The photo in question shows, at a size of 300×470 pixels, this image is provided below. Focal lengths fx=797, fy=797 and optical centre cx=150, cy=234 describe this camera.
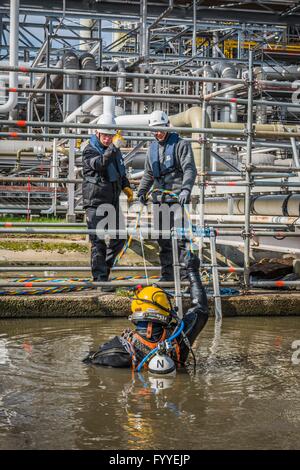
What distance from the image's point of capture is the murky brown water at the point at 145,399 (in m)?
4.16

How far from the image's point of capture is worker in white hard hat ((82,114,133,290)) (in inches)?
351

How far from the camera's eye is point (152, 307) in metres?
5.94

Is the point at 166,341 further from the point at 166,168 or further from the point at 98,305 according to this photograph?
the point at 166,168

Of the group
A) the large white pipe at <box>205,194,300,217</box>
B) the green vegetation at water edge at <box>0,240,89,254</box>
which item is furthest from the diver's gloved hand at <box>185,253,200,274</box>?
the green vegetation at water edge at <box>0,240,89,254</box>

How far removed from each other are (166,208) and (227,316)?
1.37 m

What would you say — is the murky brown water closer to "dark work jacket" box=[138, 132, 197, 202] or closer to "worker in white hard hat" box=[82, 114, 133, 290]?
"worker in white hard hat" box=[82, 114, 133, 290]

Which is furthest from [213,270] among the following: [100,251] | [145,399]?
[145,399]

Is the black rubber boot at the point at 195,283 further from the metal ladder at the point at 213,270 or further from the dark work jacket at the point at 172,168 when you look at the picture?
the dark work jacket at the point at 172,168

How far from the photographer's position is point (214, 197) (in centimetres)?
1268

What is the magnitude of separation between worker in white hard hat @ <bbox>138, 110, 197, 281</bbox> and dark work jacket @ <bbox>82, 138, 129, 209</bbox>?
31 centimetres
